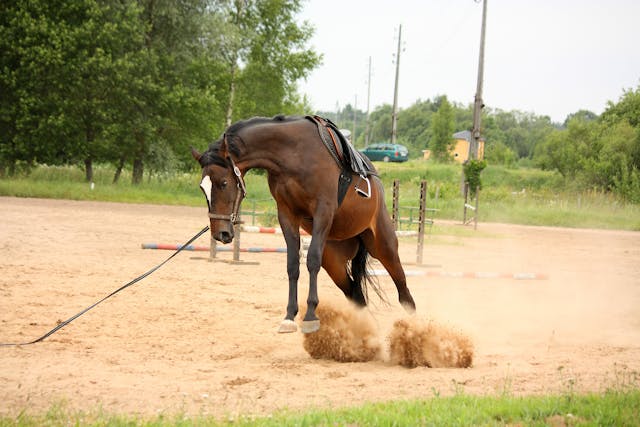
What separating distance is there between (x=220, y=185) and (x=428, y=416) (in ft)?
9.31

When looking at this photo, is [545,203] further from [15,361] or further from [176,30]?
[15,361]

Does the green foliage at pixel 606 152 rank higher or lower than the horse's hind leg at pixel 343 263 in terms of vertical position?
higher

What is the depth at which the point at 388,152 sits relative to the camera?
55.4 metres

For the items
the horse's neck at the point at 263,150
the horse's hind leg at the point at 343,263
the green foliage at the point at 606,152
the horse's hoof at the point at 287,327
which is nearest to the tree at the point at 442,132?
the green foliage at the point at 606,152

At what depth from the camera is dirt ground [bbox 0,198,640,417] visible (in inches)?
194

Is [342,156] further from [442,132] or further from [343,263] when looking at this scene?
[442,132]

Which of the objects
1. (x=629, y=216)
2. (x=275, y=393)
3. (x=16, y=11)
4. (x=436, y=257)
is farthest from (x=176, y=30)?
(x=275, y=393)

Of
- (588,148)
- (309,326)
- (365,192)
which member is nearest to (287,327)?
(309,326)

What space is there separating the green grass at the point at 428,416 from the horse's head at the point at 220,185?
2.10m

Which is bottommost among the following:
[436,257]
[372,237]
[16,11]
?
[436,257]

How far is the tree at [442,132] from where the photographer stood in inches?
2510

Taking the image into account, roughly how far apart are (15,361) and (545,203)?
33.8 m

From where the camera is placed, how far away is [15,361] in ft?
18.3

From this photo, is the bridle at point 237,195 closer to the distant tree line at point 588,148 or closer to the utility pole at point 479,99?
the utility pole at point 479,99
